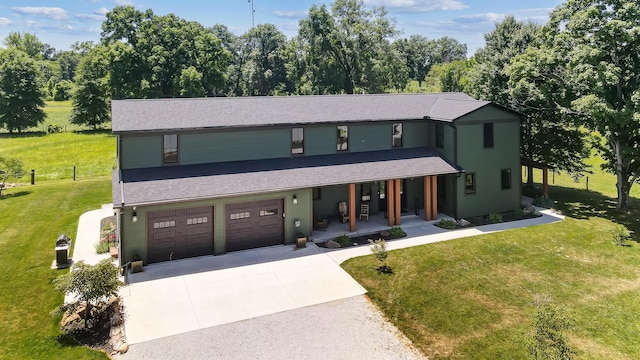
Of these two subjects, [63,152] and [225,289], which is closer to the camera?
[225,289]

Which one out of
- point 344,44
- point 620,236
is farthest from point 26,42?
point 620,236

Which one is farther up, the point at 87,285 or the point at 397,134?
the point at 397,134

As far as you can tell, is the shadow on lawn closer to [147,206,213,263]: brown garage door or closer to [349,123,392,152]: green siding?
[349,123,392,152]: green siding

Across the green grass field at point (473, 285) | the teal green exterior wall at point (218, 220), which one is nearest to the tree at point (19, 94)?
the green grass field at point (473, 285)

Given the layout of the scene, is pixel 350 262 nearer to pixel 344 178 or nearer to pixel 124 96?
pixel 344 178

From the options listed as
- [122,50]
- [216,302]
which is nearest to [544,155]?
[216,302]

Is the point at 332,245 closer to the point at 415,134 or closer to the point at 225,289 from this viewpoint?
the point at 225,289
